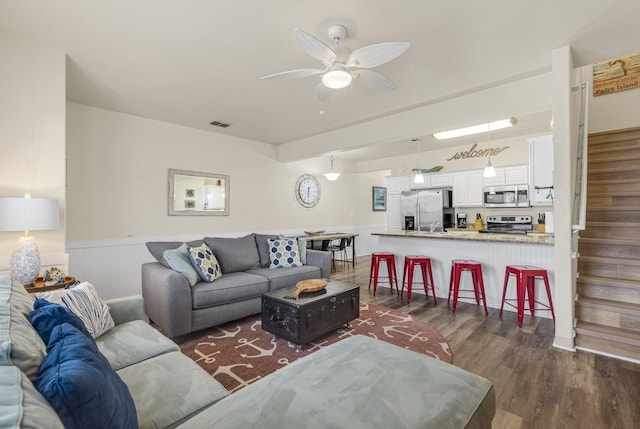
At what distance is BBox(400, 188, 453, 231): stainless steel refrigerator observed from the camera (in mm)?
6371

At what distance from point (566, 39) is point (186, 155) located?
487 centimetres

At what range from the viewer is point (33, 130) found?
8.52ft

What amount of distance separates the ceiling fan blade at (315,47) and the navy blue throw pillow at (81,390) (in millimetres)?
1873

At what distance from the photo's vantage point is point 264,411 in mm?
1072

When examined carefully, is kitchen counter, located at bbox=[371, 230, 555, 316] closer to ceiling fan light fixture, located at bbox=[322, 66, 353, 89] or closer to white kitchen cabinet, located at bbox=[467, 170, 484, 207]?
white kitchen cabinet, located at bbox=[467, 170, 484, 207]

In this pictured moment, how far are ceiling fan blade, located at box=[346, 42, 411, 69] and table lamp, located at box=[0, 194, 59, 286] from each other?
265cm

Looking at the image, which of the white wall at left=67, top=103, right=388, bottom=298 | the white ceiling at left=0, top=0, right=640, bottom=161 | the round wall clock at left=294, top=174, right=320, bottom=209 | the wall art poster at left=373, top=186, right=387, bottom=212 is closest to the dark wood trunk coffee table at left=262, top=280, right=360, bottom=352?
the white ceiling at left=0, top=0, right=640, bottom=161

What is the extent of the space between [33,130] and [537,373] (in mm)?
4632

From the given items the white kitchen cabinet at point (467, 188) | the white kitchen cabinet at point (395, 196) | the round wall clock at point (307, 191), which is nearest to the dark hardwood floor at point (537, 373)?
the white kitchen cabinet at point (467, 188)

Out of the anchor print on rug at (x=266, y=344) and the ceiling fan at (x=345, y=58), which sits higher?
the ceiling fan at (x=345, y=58)

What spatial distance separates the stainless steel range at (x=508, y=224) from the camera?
18.7 ft

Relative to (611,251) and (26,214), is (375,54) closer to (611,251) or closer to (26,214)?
(26,214)

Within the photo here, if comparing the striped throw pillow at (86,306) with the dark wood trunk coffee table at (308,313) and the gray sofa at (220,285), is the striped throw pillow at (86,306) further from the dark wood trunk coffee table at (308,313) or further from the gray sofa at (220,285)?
the dark wood trunk coffee table at (308,313)

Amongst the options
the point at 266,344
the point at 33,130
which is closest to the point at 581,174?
the point at 266,344
